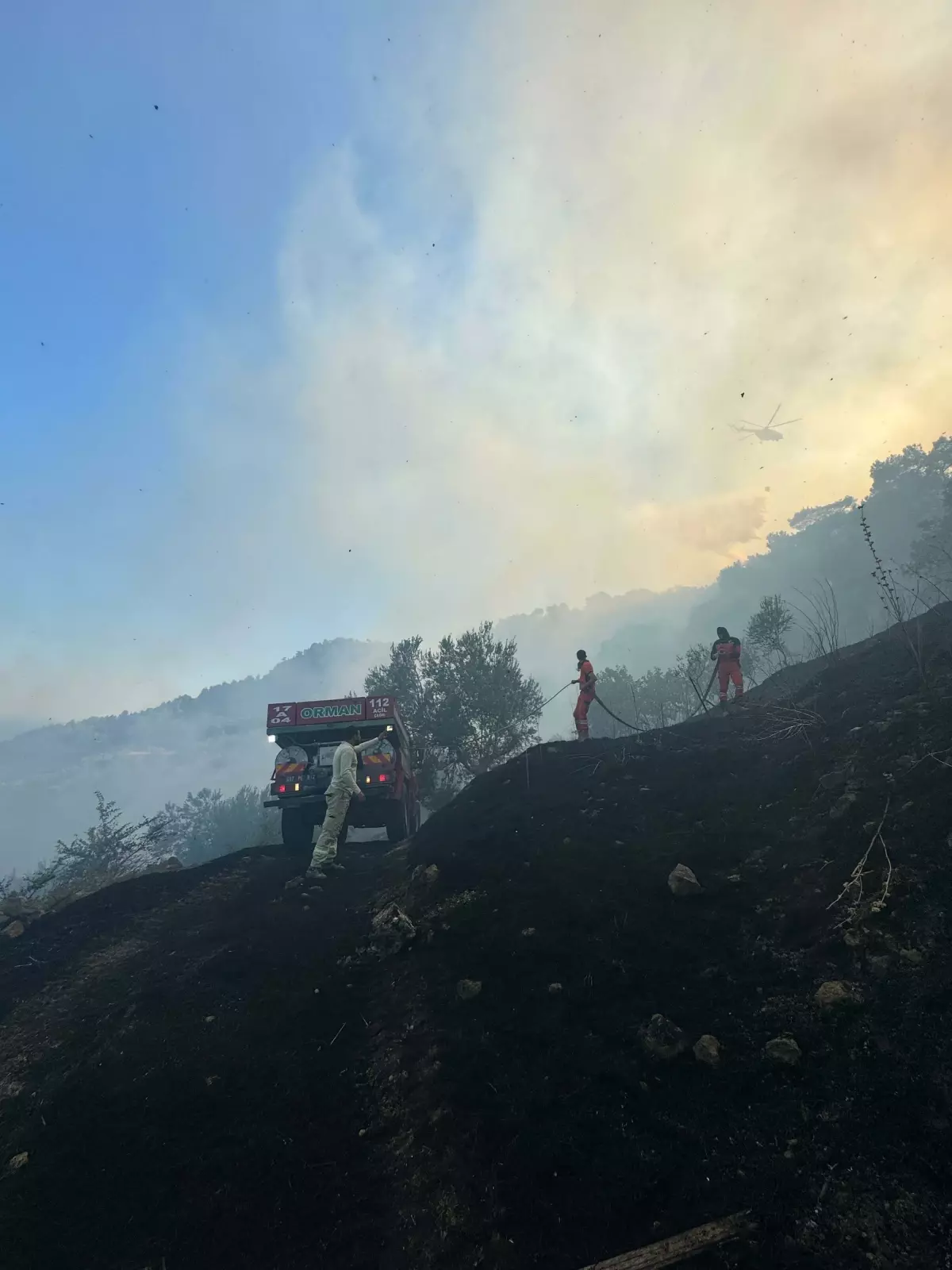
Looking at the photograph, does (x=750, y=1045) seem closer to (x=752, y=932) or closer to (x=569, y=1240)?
(x=752, y=932)

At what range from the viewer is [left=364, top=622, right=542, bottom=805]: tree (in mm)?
25359

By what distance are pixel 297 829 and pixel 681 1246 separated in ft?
34.6

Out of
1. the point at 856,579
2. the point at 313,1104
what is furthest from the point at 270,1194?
the point at 856,579

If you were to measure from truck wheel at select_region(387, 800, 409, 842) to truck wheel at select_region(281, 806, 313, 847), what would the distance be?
5.57 ft

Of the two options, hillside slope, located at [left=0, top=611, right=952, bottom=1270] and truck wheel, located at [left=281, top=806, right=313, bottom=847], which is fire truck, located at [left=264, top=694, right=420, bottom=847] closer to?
truck wheel, located at [left=281, top=806, right=313, bottom=847]

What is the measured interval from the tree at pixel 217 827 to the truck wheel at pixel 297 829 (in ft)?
79.4

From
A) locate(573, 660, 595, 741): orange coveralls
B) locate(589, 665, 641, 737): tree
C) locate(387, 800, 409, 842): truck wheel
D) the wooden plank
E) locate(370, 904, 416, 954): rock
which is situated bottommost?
the wooden plank

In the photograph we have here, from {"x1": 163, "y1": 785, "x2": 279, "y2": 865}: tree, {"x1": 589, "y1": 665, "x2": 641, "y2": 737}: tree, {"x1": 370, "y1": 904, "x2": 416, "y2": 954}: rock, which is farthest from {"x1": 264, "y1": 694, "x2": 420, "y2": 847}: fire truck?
{"x1": 589, "y1": 665, "x2": 641, "y2": 737}: tree

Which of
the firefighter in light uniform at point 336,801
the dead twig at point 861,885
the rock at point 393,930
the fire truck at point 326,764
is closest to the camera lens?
the dead twig at point 861,885

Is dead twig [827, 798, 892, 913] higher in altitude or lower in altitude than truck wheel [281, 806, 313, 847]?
lower

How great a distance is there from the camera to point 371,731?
12188 mm

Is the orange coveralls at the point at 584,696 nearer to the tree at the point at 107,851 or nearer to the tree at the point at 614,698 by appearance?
the tree at the point at 107,851

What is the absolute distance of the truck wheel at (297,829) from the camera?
1157 cm

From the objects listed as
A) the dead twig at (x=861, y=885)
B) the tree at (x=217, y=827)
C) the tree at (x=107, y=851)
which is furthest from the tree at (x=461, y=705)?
the dead twig at (x=861, y=885)
